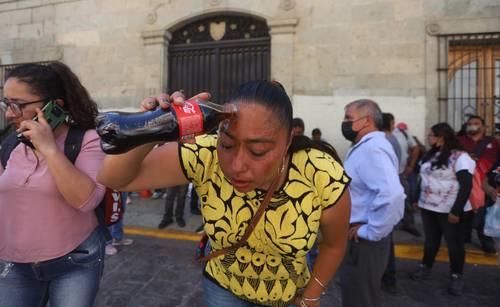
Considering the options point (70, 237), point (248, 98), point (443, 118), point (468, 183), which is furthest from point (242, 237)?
point (443, 118)

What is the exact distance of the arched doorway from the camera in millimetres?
8109

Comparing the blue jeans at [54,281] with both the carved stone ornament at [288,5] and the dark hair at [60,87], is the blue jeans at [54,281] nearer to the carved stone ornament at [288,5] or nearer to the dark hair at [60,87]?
the dark hair at [60,87]

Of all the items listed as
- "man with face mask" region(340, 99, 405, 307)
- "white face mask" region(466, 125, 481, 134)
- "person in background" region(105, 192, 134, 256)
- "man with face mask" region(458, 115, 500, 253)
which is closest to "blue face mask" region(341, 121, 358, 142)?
"man with face mask" region(340, 99, 405, 307)

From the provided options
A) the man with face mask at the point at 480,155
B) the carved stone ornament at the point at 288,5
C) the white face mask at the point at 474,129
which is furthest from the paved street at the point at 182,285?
the carved stone ornament at the point at 288,5

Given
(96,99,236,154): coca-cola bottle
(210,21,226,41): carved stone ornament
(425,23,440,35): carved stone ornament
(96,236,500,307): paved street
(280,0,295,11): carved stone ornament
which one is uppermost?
(280,0,295,11): carved stone ornament

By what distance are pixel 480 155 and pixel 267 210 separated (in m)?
4.42

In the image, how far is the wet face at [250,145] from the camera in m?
1.16

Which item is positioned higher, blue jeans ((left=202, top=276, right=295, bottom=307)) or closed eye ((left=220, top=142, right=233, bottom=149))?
closed eye ((left=220, top=142, right=233, bottom=149))

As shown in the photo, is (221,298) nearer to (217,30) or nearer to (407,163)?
(407,163)

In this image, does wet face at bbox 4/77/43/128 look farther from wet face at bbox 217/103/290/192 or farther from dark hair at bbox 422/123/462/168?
dark hair at bbox 422/123/462/168

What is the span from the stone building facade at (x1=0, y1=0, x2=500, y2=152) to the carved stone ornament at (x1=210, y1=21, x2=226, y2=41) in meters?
0.02

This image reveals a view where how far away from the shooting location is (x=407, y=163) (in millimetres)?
6168

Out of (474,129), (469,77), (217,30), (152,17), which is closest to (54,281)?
(474,129)

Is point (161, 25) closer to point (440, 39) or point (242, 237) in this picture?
point (440, 39)
